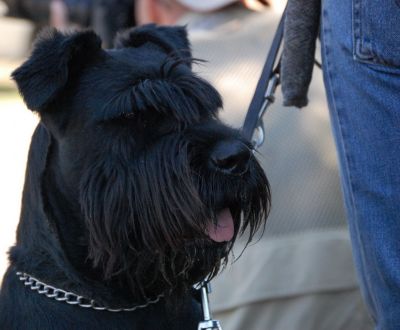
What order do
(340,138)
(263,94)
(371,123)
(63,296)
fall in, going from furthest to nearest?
(263,94)
(63,296)
(340,138)
(371,123)

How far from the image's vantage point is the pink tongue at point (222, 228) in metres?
2.22

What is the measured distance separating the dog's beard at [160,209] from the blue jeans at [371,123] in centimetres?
28

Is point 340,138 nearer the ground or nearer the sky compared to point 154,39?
nearer the ground

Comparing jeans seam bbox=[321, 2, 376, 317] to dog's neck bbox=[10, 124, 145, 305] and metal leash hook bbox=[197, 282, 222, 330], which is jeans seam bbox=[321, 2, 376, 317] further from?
dog's neck bbox=[10, 124, 145, 305]

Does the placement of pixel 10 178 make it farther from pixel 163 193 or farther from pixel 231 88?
pixel 163 193

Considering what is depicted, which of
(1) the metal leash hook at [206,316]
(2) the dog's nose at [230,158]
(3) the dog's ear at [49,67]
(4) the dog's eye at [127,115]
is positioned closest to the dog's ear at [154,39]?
(3) the dog's ear at [49,67]

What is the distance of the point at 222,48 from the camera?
3.70m

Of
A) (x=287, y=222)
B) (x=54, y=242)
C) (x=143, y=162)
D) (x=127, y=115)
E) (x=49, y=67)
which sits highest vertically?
(x=49, y=67)

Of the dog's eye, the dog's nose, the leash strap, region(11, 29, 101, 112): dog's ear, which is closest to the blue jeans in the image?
the dog's nose

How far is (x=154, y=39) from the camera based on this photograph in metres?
2.69

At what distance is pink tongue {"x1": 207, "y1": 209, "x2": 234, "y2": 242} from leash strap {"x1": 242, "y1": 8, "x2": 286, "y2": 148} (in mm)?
337

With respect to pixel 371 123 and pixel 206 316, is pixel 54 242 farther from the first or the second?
pixel 371 123

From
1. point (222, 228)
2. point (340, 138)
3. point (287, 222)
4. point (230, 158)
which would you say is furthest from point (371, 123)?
point (287, 222)

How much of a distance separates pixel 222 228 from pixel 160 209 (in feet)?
0.63
